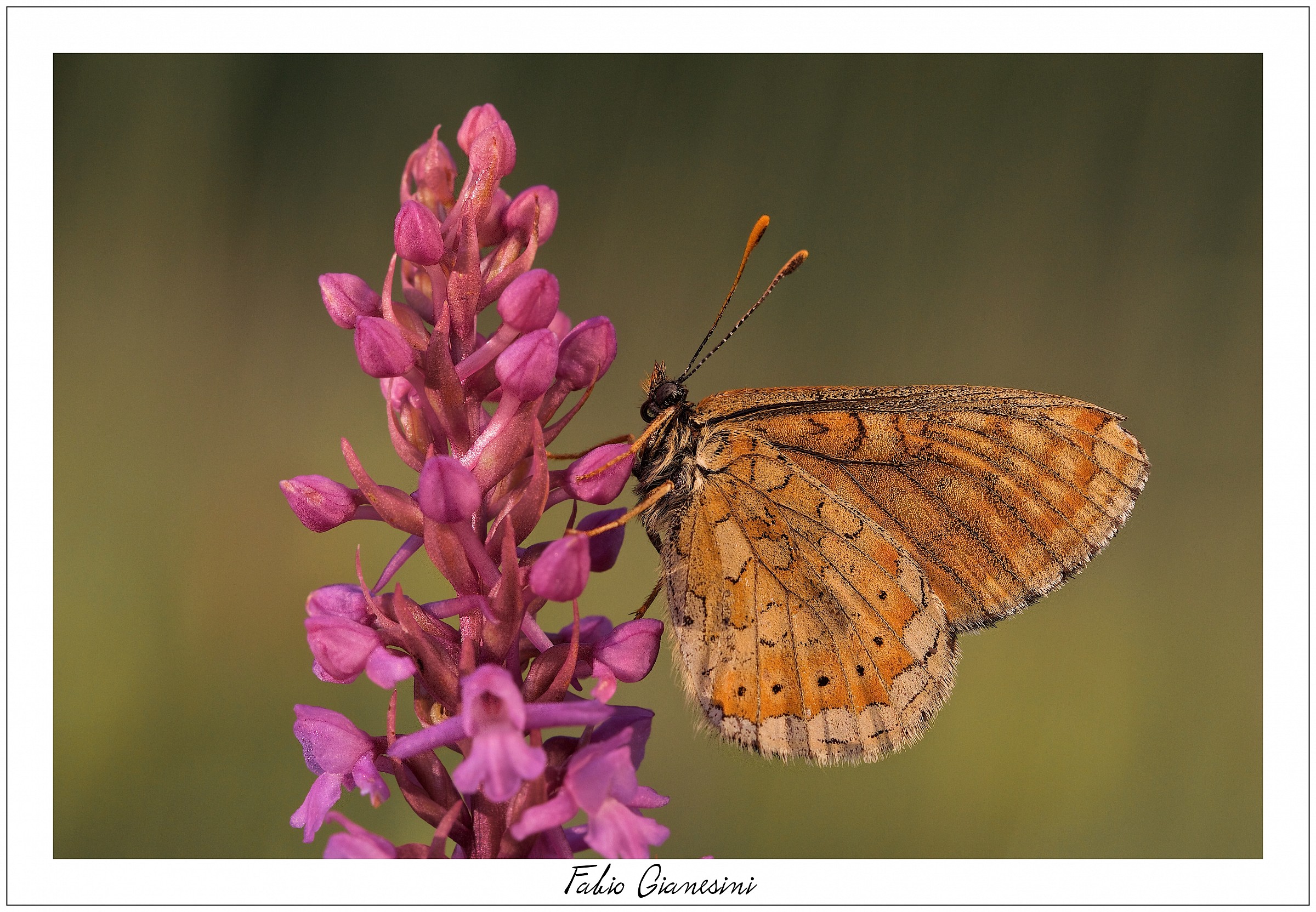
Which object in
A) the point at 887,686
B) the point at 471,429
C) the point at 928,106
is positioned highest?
the point at 928,106

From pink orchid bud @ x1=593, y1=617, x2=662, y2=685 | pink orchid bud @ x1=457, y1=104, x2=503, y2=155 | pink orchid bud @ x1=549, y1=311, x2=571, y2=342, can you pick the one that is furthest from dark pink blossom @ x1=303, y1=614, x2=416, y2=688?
pink orchid bud @ x1=457, y1=104, x2=503, y2=155

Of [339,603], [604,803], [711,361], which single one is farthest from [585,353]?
[711,361]

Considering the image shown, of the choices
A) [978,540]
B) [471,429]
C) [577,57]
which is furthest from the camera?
[577,57]

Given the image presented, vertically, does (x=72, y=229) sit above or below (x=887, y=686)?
above

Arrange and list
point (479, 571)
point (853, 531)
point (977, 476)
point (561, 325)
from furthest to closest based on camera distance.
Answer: point (977, 476), point (853, 531), point (561, 325), point (479, 571)

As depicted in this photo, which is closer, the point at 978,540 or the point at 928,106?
the point at 978,540

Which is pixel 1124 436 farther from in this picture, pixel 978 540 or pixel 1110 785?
pixel 1110 785

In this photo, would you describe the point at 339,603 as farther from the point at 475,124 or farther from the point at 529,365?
the point at 475,124

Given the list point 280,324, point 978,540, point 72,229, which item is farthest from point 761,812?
point 72,229

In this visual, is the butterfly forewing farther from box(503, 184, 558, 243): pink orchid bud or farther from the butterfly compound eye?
box(503, 184, 558, 243): pink orchid bud
